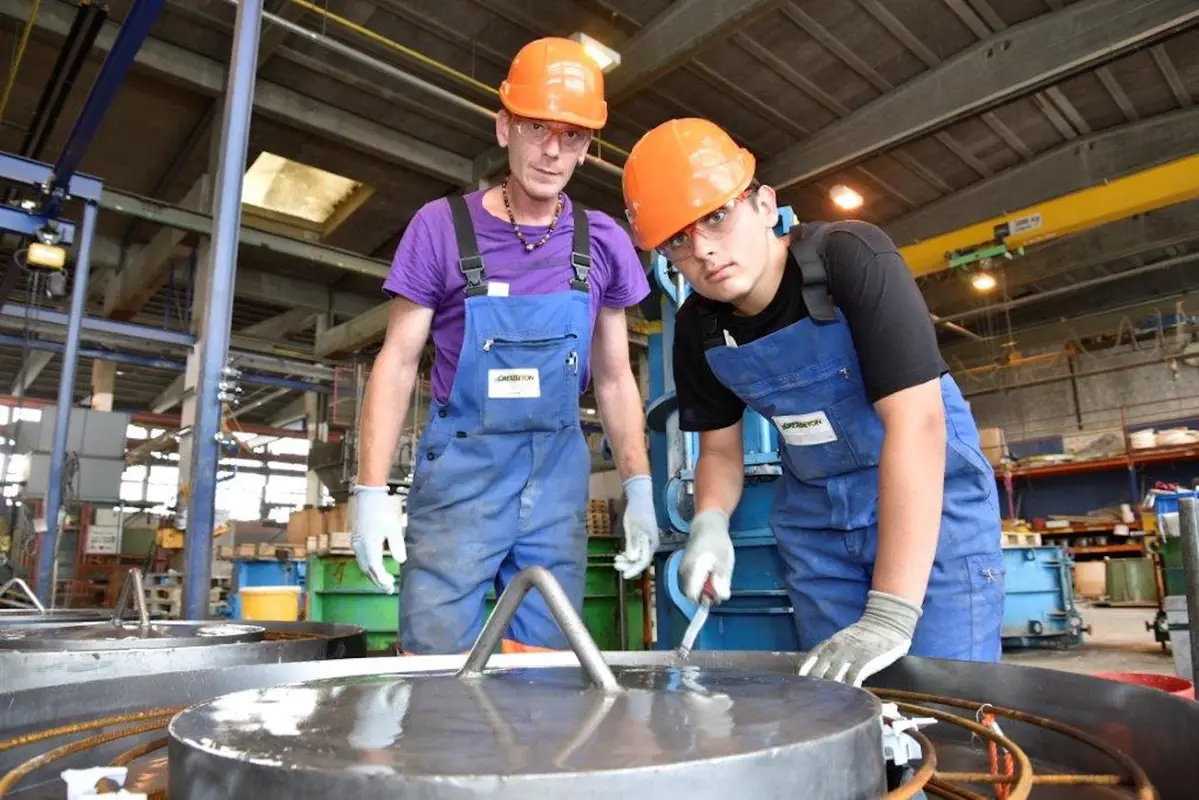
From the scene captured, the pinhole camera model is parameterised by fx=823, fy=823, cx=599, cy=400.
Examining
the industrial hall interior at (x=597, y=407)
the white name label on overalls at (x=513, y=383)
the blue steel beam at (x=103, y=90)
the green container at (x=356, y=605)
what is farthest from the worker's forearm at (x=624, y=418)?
the blue steel beam at (x=103, y=90)

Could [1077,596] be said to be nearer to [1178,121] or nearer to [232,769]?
[1178,121]

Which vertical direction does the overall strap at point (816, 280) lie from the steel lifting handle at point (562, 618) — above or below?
above

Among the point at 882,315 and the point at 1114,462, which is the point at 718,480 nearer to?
the point at 882,315

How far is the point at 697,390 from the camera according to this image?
1.75 meters

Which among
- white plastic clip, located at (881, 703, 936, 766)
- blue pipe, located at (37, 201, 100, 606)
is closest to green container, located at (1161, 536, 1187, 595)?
white plastic clip, located at (881, 703, 936, 766)

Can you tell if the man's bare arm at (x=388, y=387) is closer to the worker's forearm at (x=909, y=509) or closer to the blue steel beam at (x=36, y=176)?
the worker's forearm at (x=909, y=509)

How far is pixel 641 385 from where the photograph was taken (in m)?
9.92

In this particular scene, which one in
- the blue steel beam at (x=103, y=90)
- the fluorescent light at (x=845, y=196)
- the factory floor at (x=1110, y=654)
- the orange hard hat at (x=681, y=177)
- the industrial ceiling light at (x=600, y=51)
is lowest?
the factory floor at (x=1110, y=654)

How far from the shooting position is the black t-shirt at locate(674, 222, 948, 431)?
1311 millimetres

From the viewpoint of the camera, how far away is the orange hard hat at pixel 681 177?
146cm

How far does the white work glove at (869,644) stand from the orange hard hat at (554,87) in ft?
4.06

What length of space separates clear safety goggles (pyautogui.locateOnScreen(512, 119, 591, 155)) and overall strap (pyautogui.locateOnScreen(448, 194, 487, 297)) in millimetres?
244

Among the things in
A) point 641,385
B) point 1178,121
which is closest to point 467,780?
point 1178,121

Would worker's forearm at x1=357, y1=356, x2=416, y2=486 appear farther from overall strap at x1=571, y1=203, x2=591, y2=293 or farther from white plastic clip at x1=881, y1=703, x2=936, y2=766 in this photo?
white plastic clip at x1=881, y1=703, x2=936, y2=766
